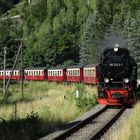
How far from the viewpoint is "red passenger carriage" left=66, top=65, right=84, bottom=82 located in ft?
166

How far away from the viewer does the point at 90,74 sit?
44.4 metres

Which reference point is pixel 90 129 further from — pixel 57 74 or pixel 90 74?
pixel 57 74

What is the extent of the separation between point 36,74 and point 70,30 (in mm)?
24113

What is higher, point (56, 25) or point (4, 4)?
point (4, 4)

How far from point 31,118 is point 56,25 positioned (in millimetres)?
72698

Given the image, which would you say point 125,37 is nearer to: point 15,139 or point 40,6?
point 40,6

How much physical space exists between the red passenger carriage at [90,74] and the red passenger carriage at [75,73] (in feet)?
6.11

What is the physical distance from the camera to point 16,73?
2682 inches

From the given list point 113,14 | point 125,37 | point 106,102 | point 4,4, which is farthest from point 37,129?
point 4,4

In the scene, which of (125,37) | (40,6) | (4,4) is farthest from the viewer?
(4,4)

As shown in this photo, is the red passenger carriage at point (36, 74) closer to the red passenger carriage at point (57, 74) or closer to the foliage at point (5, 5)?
the red passenger carriage at point (57, 74)

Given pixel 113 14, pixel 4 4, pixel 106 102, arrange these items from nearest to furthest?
pixel 106 102 → pixel 113 14 → pixel 4 4

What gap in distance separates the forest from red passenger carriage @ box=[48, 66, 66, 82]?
11.0 m

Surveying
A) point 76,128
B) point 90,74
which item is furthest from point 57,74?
point 76,128
